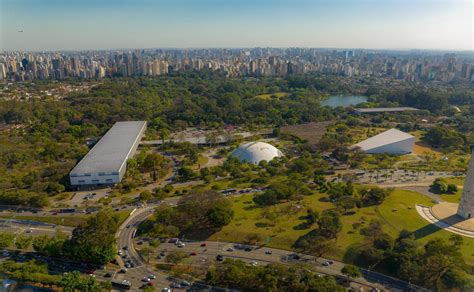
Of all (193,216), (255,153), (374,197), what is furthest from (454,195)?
(193,216)

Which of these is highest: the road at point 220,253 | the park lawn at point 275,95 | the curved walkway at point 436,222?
the park lawn at point 275,95

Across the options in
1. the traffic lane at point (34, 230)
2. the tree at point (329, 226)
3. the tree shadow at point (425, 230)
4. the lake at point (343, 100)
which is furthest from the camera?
the lake at point (343, 100)

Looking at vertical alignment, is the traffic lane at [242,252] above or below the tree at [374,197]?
below

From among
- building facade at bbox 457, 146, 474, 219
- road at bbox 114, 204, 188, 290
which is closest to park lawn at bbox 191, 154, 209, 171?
road at bbox 114, 204, 188, 290

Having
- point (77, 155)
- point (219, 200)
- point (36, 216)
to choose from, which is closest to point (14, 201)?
point (36, 216)

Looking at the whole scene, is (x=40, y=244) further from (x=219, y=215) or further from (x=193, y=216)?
(x=219, y=215)

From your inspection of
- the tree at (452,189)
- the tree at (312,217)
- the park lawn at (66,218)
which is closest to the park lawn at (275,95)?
the tree at (452,189)

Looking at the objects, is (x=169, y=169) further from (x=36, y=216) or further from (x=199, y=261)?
(x=199, y=261)

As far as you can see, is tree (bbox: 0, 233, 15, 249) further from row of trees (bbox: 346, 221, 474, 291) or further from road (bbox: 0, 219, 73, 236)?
row of trees (bbox: 346, 221, 474, 291)

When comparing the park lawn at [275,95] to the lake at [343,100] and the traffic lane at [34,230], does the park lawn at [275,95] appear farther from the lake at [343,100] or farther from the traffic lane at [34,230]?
the traffic lane at [34,230]
